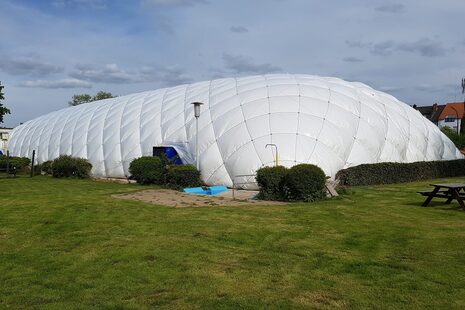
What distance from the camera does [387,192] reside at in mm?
17547

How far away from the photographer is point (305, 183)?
1448 cm

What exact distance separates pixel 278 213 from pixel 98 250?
17.4 feet

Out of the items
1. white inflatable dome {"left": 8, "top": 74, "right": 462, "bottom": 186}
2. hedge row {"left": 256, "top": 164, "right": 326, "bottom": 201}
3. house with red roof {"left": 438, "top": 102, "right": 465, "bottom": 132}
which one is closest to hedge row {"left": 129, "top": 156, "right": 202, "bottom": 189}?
white inflatable dome {"left": 8, "top": 74, "right": 462, "bottom": 186}

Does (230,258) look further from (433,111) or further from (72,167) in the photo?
(433,111)

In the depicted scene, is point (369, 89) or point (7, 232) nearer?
point (7, 232)

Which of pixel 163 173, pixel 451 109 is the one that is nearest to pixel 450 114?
pixel 451 109

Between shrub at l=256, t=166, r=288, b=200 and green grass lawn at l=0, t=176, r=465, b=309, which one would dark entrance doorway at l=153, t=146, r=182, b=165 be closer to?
shrub at l=256, t=166, r=288, b=200

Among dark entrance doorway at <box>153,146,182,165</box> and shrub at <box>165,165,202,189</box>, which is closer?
shrub at <box>165,165,202,189</box>

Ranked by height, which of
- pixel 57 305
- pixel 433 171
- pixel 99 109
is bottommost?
pixel 57 305

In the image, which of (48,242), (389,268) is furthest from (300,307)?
(48,242)

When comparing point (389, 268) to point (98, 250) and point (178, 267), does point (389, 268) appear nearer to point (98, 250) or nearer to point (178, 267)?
point (178, 267)

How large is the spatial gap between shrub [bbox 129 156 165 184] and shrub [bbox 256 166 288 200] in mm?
7329

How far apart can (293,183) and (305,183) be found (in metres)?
0.37

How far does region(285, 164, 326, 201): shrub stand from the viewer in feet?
47.5
